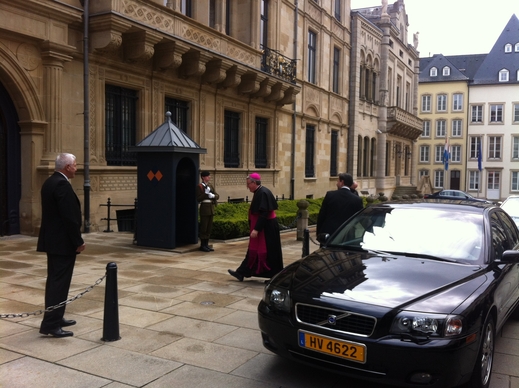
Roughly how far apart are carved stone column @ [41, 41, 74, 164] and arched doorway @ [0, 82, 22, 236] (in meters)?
0.69

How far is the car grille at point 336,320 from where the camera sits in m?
3.82

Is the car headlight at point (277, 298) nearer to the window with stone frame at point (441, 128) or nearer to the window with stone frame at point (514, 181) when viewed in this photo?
the window with stone frame at point (514, 181)

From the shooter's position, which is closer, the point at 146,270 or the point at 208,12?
the point at 146,270

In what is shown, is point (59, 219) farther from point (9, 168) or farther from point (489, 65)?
point (489, 65)

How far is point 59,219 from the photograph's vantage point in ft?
17.1

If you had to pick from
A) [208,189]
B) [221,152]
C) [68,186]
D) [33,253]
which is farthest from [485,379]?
[221,152]

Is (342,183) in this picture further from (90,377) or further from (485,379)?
(90,377)

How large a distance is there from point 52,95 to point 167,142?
3.59 m

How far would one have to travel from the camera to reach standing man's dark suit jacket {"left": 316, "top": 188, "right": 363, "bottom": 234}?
7777 millimetres

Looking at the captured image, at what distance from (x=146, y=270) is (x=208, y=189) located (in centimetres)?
279

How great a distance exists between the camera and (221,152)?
18.4 metres

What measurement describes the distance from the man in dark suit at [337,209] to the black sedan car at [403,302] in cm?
214

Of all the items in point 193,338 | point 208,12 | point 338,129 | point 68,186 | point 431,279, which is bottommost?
point 193,338

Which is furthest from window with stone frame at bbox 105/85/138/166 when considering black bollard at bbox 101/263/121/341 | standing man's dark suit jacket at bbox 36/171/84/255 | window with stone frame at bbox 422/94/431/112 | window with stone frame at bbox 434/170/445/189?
window with stone frame at bbox 422/94/431/112
